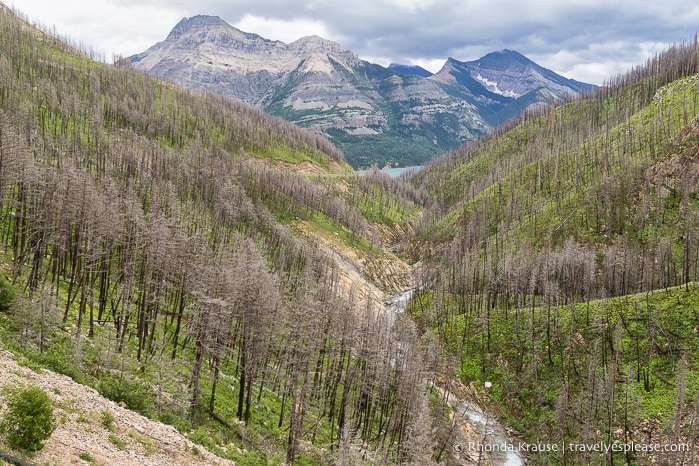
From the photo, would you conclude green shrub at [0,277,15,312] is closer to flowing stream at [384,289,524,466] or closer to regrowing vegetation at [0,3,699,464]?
regrowing vegetation at [0,3,699,464]

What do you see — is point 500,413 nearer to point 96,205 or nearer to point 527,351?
point 527,351

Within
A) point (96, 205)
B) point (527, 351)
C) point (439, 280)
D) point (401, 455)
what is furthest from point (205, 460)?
point (439, 280)

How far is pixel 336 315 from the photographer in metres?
72.6

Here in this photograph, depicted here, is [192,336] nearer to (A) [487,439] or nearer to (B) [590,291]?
(A) [487,439]

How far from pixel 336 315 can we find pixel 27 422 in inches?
2077

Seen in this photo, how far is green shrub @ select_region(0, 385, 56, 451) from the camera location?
22094mm

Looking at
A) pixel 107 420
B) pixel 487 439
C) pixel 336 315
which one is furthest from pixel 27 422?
pixel 487 439

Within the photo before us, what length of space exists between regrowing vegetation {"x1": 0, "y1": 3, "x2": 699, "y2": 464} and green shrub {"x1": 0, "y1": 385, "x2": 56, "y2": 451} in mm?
15009

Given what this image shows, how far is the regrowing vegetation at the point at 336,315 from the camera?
5028 cm

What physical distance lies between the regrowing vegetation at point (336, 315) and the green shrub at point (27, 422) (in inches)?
591

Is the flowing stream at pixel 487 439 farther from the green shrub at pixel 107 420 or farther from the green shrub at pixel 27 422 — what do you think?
the green shrub at pixel 27 422

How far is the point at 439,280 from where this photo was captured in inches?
5531

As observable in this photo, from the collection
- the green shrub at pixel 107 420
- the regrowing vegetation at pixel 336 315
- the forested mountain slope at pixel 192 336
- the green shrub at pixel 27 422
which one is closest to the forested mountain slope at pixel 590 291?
the regrowing vegetation at pixel 336 315

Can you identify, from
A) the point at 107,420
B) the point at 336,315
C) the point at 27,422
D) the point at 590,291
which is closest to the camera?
the point at 27,422
